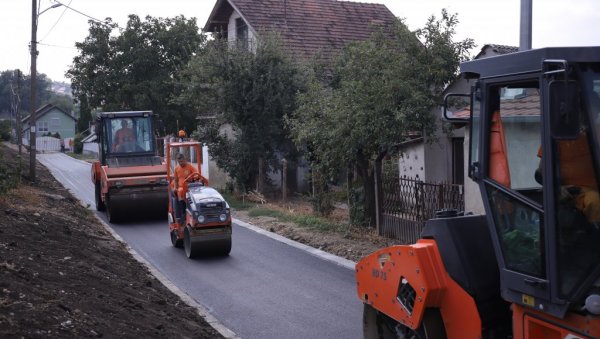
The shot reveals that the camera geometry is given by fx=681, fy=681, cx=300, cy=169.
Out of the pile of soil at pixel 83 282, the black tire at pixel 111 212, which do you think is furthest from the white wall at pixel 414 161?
the black tire at pixel 111 212

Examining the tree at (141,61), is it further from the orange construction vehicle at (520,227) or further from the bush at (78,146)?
the bush at (78,146)

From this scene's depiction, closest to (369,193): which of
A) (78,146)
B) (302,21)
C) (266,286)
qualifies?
(266,286)

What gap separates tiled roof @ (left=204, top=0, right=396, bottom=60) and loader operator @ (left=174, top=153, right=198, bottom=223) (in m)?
13.2

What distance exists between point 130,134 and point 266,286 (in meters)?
10.2

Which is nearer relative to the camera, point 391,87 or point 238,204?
point 391,87

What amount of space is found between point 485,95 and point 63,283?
5.57 meters

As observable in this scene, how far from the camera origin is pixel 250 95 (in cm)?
2145

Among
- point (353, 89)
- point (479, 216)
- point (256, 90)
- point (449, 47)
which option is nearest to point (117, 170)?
point (256, 90)

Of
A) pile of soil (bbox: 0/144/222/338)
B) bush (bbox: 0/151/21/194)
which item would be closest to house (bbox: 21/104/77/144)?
bush (bbox: 0/151/21/194)

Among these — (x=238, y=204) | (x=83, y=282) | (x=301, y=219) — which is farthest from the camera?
(x=238, y=204)

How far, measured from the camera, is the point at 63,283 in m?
7.93

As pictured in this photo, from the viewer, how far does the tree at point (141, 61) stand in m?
37.2

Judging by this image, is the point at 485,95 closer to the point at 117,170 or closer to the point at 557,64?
the point at 557,64

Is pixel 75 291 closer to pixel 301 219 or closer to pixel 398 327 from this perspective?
pixel 398 327
